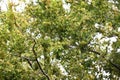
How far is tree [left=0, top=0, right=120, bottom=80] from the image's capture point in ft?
47.6

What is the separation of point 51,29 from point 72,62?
256cm

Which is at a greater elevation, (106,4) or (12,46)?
(106,4)

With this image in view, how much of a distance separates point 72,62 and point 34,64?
2094 millimetres

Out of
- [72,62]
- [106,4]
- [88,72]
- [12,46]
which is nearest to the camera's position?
[12,46]

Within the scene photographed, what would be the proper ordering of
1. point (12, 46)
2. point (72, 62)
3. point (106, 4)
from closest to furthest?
point (12, 46)
point (106, 4)
point (72, 62)

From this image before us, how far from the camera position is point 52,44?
14.6 metres

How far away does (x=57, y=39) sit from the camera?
603 inches

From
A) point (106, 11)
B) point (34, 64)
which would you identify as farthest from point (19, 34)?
point (106, 11)

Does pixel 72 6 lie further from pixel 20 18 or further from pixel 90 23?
pixel 20 18

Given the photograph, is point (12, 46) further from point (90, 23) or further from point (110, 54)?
point (110, 54)

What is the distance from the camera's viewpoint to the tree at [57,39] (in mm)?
14500

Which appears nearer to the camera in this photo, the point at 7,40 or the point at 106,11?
the point at 7,40

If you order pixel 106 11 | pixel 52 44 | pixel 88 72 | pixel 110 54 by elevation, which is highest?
pixel 106 11

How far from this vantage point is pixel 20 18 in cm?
1574
